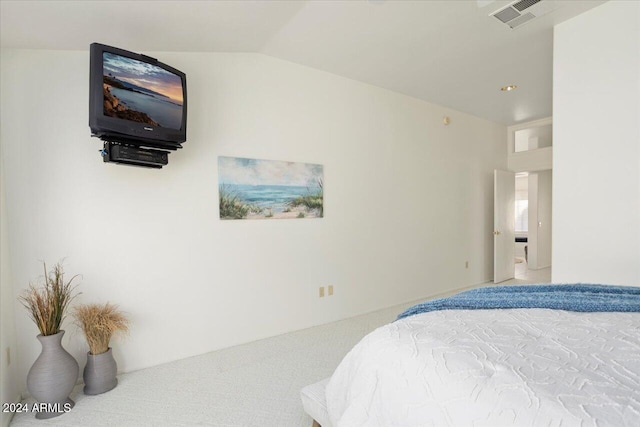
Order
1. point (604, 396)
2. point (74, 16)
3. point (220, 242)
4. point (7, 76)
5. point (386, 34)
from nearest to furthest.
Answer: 1. point (604, 396)
2. point (74, 16)
3. point (7, 76)
4. point (386, 34)
5. point (220, 242)

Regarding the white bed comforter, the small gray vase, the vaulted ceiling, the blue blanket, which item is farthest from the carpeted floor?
the vaulted ceiling

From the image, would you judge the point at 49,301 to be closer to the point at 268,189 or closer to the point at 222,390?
the point at 222,390

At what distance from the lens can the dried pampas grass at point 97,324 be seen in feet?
7.45

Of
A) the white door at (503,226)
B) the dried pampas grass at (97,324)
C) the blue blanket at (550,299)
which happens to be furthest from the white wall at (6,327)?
the white door at (503,226)

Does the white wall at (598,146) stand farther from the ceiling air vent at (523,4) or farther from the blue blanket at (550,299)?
the blue blanket at (550,299)

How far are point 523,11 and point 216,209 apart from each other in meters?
2.80

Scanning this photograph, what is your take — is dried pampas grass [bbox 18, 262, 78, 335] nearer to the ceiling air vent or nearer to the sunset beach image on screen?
the sunset beach image on screen

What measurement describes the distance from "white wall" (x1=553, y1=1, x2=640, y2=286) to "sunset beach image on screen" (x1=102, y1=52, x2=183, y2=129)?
3.04m

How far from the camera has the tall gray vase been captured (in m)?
2.02

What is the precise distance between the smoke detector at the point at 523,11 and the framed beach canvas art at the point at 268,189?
1981 millimetres

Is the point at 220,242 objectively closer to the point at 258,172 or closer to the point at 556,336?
the point at 258,172

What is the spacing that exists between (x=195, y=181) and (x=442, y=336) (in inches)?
91.9

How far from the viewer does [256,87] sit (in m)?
3.14

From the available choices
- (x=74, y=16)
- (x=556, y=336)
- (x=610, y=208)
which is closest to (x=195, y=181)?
(x=74, y=16)
